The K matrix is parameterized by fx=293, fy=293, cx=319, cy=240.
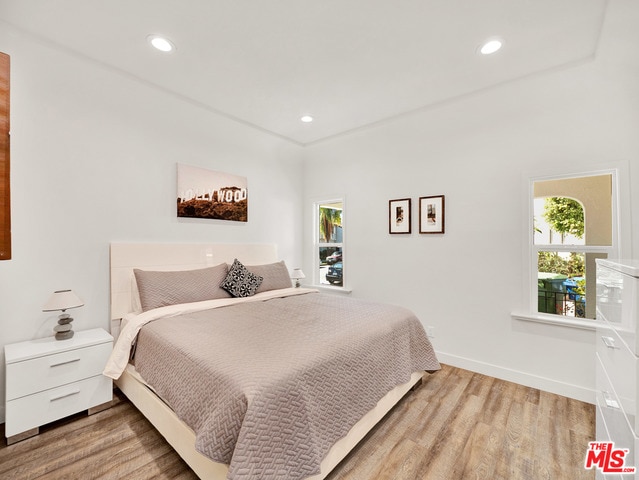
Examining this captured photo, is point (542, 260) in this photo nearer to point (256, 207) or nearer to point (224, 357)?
point (224, 357)

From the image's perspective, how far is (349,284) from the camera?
3893 mm

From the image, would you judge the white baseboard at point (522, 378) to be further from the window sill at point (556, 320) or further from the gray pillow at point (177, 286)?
the gray pillow at point (177, 286)

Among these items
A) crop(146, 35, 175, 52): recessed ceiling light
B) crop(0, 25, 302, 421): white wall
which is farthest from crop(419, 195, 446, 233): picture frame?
crop(146, 35, 175, 52): recessed ceiling light

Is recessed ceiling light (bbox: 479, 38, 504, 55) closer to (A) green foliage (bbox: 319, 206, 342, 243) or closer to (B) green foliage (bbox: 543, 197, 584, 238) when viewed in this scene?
(B) green foliage (bbox: 543, 197, 584, 238)

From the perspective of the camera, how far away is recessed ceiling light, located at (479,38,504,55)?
2.14 m

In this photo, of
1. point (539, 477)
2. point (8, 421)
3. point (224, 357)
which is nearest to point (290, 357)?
point (224, 357)

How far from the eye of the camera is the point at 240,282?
3.04 metres

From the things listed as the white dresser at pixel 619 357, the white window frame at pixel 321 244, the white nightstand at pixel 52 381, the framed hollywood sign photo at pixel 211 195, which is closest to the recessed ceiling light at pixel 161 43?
the framed hollywood sign photo at pixel 211 195

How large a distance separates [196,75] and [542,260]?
139 inches

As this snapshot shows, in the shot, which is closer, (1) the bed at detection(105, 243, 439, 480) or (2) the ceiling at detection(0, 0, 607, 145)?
(1) the bed at detection(105, 243, 439, 480)

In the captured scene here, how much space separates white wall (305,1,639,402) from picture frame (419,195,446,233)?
0.22 feet

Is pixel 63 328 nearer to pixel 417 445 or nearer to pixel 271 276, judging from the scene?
pixel 271 276

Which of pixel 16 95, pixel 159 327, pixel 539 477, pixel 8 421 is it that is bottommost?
pixel 539 477

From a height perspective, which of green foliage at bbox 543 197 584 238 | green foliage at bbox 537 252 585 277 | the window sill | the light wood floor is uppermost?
green foliage at bbox 543 197 584 238
